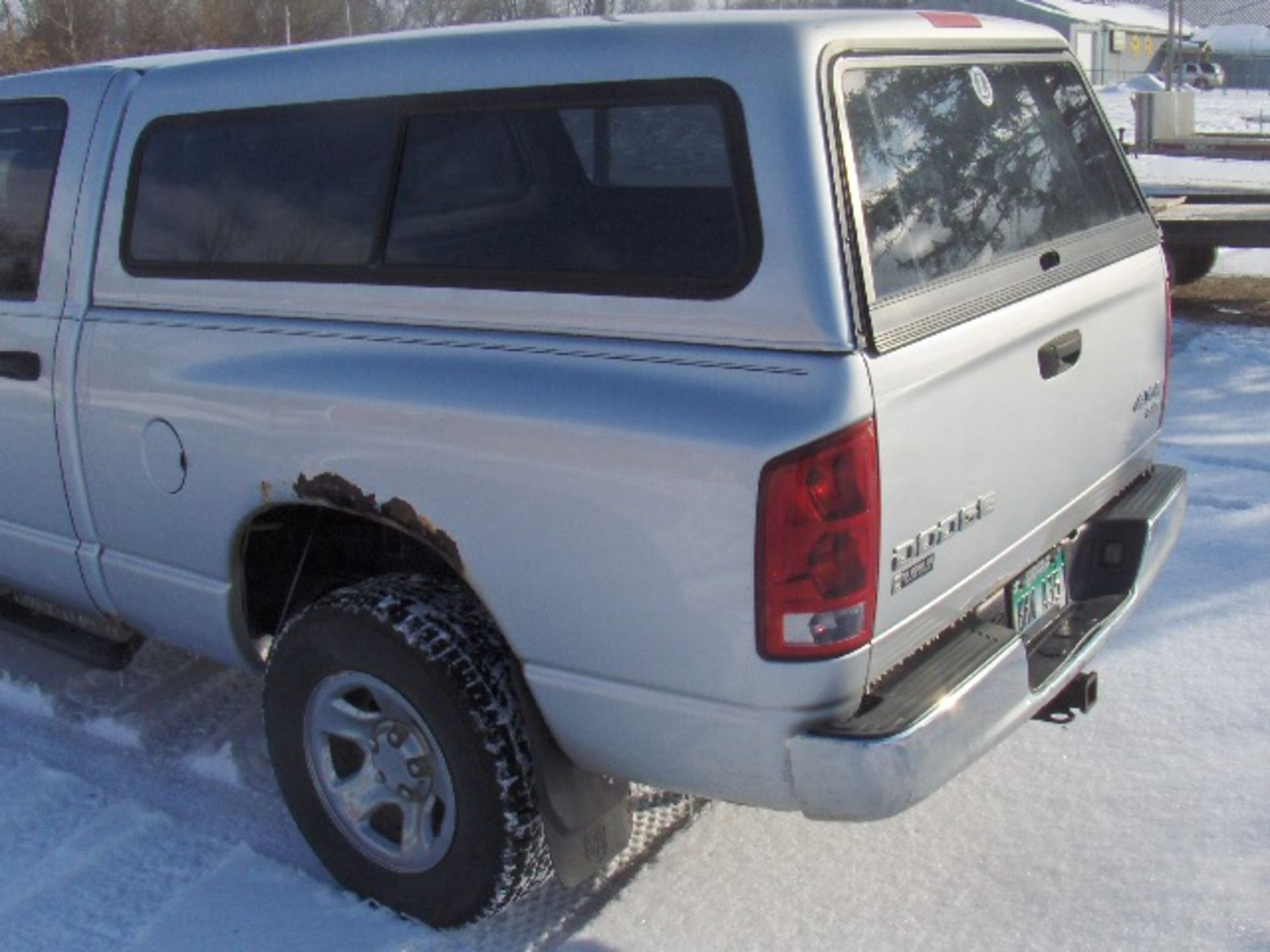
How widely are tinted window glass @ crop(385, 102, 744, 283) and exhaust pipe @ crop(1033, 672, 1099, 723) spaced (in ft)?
4.60

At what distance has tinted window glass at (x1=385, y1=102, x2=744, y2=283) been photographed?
2.62m

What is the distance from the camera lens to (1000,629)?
296cm

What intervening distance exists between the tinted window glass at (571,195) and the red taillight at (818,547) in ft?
1.31

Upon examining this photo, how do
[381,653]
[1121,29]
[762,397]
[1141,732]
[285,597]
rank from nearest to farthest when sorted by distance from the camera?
[762,397] < [381,653] < [285,597] < [1141,732] < [1121,29]

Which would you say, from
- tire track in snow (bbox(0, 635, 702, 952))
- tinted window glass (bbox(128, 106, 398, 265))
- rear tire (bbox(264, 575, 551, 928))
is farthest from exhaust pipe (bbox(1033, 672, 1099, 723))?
tinted window glass (bbox(128, 106, 398, 265))

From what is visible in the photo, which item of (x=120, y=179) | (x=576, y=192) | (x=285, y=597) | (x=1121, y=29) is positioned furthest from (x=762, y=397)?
(x=1121, y=29)

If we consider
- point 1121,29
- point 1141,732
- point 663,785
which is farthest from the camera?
point 1121,29

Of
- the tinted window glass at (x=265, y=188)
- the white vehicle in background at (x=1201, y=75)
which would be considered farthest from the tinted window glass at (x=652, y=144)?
the white vehicle in background at (x=1201, y=75)

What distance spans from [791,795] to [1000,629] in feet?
2.18

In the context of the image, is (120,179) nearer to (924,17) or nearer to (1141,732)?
(924,17)

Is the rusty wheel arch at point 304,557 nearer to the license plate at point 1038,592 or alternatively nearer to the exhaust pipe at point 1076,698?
the license plate at point 1038,592

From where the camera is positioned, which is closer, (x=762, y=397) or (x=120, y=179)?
(x=762, y=397)

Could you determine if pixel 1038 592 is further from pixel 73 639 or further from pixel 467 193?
pixel 73 639

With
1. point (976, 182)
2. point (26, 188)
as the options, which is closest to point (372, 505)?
point (976, 182)
